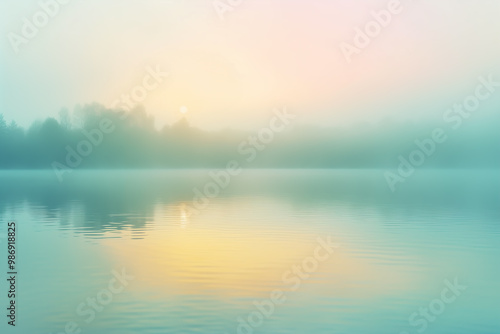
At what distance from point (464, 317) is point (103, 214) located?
40555 millimetres

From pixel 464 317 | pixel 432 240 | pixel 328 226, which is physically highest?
pixel 328 226

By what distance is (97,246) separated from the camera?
35656mm

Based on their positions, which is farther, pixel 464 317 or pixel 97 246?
pixel 97 246

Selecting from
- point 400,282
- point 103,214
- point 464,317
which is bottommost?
point 464,317

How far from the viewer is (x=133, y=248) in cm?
3488

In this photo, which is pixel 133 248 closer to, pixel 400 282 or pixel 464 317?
pixel 400 282

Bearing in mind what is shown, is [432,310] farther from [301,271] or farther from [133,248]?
[133,248]

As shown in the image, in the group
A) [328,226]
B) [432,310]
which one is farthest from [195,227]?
[432,310]

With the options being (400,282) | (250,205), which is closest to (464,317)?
(400,282)

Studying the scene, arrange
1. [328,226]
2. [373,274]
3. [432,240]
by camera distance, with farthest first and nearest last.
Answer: [328,226] < [432,240] < [373,274]

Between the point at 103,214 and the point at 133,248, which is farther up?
the point at 103,214

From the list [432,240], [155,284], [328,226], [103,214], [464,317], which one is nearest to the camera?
[464,317]

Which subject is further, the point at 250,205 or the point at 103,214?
the point at 250,205

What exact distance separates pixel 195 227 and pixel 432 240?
56.3 ft
